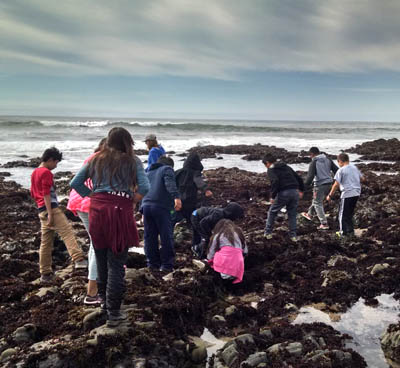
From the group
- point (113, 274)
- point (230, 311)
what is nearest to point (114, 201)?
point (113, 274)

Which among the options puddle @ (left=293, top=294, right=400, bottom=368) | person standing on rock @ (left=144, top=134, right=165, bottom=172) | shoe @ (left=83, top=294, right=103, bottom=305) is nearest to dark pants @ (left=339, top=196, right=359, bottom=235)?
puddle @ (left=293, top=294, right=400, bottom=368)

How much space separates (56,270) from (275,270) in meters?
3.81

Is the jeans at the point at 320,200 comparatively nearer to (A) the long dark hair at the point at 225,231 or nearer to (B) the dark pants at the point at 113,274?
(A) the long dark hair at the point at 225,231

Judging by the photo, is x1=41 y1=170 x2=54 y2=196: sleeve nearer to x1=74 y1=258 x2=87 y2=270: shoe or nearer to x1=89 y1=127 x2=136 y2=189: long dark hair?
x1=74 y1=258 x2=87 y2=270: shoe

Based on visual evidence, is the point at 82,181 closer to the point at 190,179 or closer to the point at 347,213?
the point at 190,179

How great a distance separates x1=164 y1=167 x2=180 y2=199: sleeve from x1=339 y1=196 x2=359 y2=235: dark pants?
3964 millimetres

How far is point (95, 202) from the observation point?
11.1 ft

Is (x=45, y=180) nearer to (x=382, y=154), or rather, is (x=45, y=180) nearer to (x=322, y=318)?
(x=322, y=318)

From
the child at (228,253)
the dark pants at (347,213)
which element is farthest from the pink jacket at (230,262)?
the dark pants at (347,213)

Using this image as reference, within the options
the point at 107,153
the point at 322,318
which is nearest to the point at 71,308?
the point at 107,153

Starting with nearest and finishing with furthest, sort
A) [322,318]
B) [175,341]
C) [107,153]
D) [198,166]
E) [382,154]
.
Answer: [107,153]
[175,341]
[322,318]
[198,166]
[382,154]

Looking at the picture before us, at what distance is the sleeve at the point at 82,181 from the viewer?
3.46 meters

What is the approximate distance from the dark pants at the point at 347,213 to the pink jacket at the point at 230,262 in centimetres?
330

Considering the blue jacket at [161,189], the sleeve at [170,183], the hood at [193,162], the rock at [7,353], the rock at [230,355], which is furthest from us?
the hood at [193,162]
